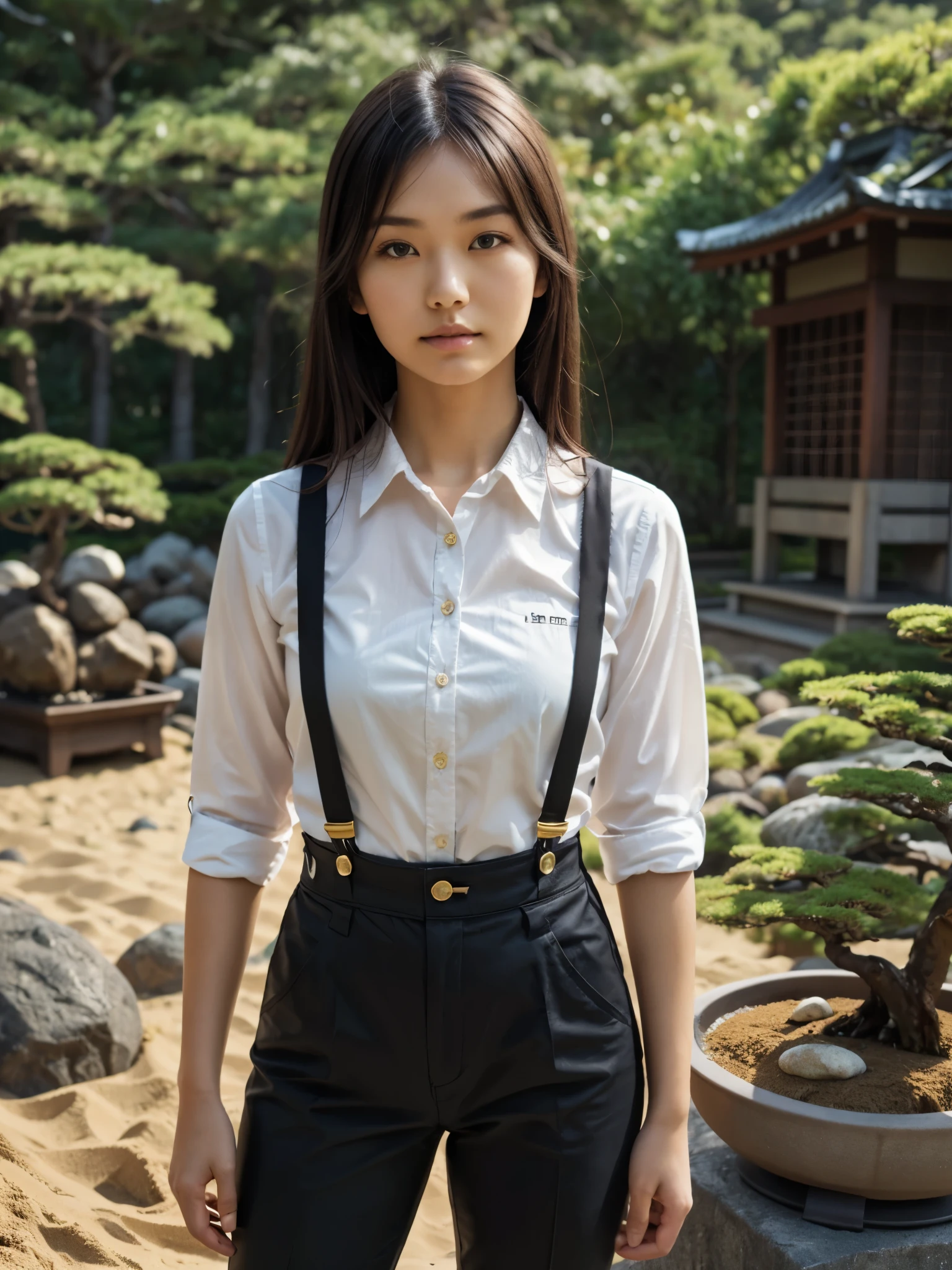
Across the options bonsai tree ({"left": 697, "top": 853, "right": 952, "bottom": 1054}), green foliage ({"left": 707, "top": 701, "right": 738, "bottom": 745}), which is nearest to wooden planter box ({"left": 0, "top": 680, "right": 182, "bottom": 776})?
green foliage ({"left": 707, "top": 701, "right": 738, "bottom": 745})

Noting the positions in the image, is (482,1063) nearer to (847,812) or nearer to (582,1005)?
(582,1005)

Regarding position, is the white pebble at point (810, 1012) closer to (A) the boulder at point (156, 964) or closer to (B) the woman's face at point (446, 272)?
(B) the woman's face at point (446, 272)

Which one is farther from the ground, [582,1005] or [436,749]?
[436,749]

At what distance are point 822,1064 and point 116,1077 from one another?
6.17 ft

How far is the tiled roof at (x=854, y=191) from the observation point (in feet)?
24.2

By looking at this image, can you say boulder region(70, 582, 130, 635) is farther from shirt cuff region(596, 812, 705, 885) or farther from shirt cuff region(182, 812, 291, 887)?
shirt cuff region(596, 812, 705, 885)

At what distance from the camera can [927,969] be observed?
1.95 m

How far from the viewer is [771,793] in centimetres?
514

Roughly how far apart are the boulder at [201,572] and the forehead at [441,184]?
26.3ft

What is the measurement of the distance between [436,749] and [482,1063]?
0.31m

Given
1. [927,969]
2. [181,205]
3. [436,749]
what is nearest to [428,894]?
[436,749]

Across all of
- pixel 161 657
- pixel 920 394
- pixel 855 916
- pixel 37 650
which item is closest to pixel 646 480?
pixel 920 394

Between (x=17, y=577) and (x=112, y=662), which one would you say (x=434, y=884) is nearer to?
(x=112, y=662)

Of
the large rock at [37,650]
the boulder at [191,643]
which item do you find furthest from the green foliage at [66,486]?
the boulder at [191,643]
